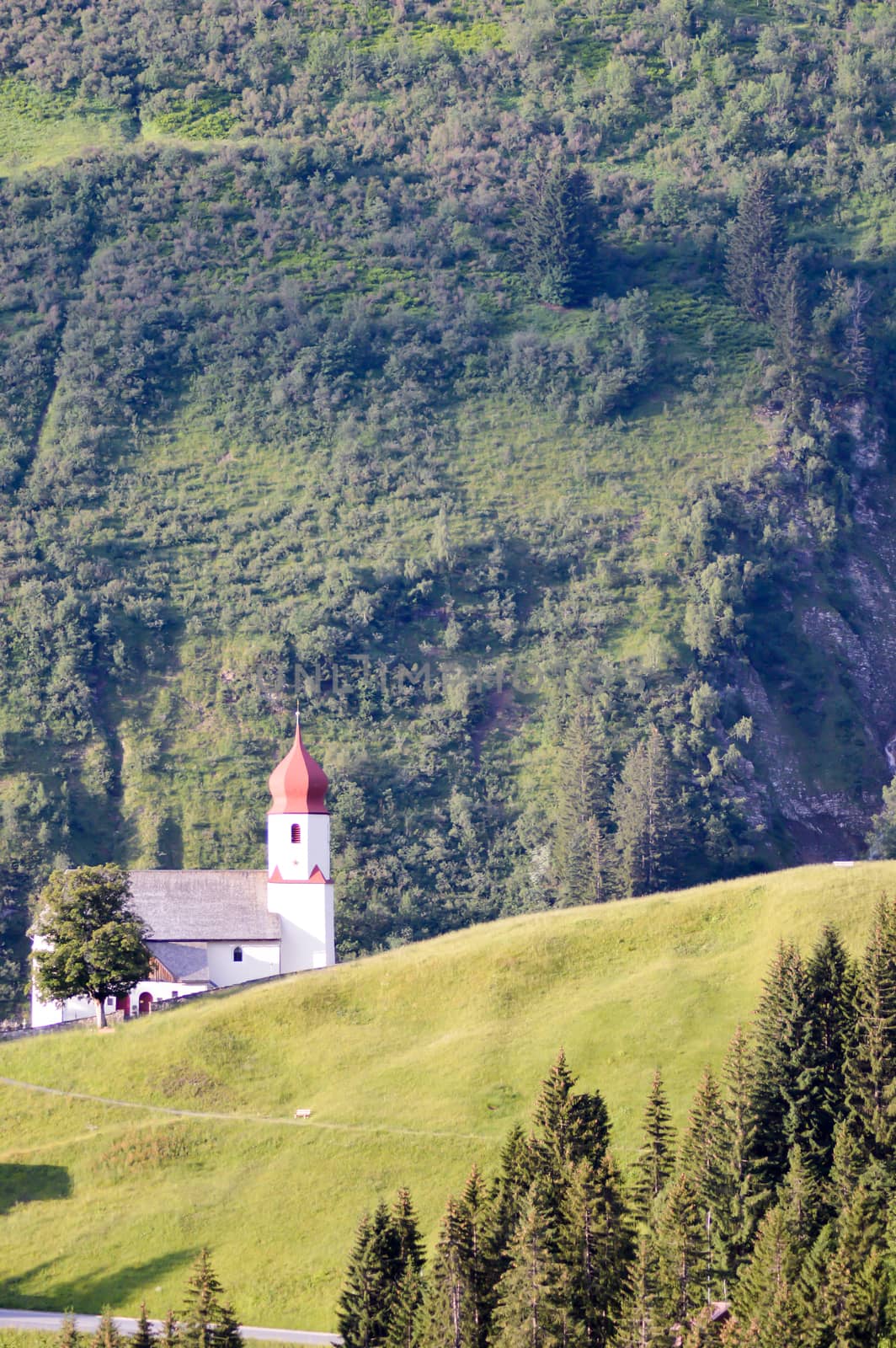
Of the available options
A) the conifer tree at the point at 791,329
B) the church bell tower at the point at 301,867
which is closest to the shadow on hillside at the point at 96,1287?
the church bell tower at the point at 301,867

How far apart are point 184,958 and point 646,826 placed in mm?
36348

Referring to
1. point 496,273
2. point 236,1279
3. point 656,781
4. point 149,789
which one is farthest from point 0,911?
point 496,273

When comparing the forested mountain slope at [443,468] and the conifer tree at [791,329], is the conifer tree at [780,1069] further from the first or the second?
the conifer tree at [791,329]

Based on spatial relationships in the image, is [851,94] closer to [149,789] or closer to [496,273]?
[496,273]

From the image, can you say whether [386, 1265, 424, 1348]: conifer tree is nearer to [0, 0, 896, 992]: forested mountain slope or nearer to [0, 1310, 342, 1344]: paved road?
[0, 1310, 342, 1344]: paved road

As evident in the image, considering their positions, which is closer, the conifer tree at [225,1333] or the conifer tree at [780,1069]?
the conifer tree at [225,1333]

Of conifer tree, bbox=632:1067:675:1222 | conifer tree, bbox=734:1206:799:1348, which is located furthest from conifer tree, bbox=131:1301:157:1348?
conifer tree, bbox=734:1206:799:1348

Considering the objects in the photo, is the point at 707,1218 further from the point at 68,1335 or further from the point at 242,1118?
the point at 242,1118

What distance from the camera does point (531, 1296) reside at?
53219mm

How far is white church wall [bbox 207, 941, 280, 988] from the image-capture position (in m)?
94.6

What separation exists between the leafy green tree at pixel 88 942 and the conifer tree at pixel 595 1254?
30.4 meters

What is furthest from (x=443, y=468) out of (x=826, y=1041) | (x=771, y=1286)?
(x=771, y=1286)

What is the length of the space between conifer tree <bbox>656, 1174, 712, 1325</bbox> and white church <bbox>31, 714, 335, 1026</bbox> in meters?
39.4

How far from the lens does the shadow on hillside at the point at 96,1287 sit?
6525 centimetres
